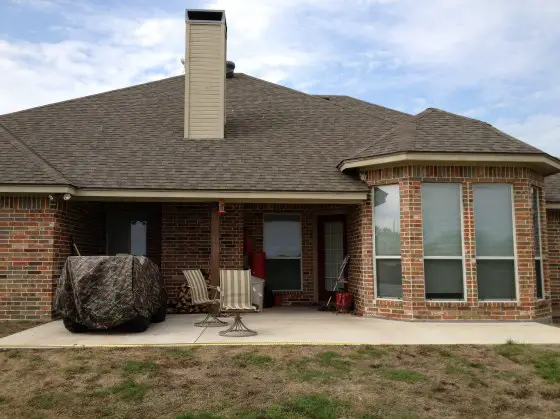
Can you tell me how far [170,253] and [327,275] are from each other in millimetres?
3929

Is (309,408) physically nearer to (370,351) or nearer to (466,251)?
(370,351)

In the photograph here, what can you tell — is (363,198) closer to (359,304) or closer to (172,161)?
(359,304)

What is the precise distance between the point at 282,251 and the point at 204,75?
16.5ft

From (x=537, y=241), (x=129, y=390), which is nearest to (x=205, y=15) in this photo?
(x=537, y=241)

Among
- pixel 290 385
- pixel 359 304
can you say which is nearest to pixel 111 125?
pixel 359 304

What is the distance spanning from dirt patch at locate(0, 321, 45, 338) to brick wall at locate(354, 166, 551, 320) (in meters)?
6.41

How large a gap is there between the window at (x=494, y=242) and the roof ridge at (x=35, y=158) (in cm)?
795

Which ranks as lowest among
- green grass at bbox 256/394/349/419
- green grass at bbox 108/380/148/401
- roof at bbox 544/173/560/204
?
green grass at bbox 256/394/349/419

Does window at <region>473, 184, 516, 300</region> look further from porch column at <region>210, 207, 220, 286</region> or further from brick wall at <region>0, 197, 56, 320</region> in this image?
brick wall at <region>0, 197, 56, 320</region>

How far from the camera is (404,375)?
5.61 meters

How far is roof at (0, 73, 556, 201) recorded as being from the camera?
32.9ft

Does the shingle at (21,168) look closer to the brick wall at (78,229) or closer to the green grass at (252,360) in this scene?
the brick wall at (78,229)

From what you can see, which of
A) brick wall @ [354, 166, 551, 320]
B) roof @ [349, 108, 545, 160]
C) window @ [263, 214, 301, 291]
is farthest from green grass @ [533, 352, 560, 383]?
window @ [263, 214, 301, 291]

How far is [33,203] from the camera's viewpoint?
380 inches
